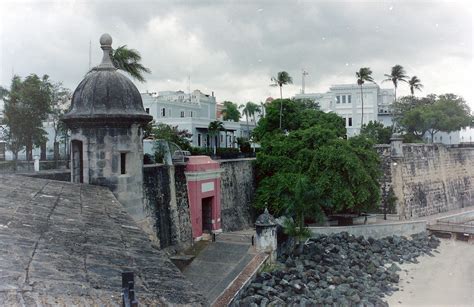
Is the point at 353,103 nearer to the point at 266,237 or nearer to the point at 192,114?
the point at 192,114

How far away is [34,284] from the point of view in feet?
10.7

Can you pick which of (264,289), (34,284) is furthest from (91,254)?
(264,289)

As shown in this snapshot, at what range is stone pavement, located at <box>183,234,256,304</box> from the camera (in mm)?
15836

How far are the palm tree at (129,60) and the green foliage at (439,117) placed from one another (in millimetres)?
28623

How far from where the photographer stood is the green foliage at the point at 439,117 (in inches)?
1678

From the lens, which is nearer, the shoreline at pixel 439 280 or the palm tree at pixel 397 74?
the shoreline at pixel 439 280

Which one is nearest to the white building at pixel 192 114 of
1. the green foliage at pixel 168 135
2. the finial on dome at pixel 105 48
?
the green foliage at pixel 168 135

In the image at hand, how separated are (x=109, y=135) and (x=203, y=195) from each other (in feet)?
32.8

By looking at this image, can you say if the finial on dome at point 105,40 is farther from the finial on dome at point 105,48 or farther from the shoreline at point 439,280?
the shoreline at point 439,280

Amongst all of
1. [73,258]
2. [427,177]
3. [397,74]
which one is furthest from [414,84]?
[73,258]

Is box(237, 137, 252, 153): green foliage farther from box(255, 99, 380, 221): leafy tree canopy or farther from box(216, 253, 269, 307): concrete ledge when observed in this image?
box(216, 253, 269, 307): concrete ledge

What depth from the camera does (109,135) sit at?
11250mm

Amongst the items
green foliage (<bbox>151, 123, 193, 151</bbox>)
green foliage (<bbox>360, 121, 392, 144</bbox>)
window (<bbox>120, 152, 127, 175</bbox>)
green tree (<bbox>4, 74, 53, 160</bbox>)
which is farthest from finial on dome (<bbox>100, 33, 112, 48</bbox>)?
green foliage (<bbox>360, 121, 392, 144</bbox>)

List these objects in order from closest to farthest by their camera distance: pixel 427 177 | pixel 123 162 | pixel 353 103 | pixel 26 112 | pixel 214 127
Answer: pixel 123 162 → pixel 26 112 → pixel 427 177 → pixel 214 127 → pixel 353 103
